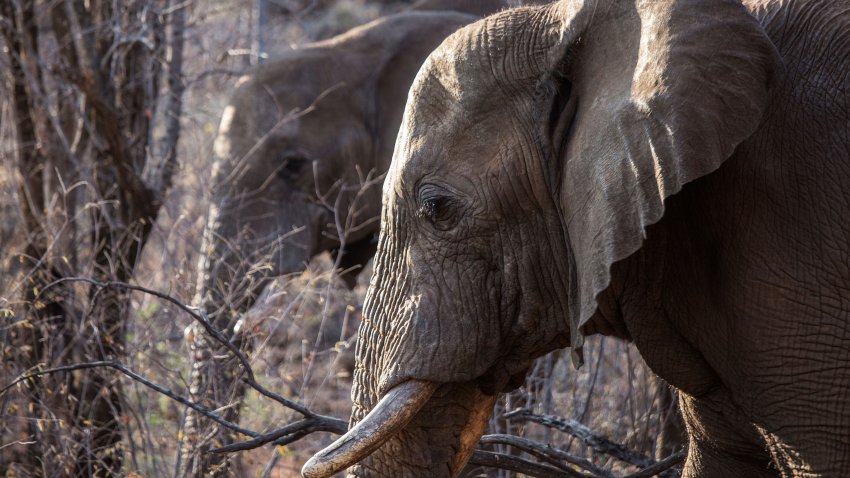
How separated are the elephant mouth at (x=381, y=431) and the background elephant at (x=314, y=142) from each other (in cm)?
257

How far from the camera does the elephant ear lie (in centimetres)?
248

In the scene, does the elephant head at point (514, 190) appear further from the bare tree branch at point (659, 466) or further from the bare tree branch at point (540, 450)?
the bare tree branch at point (659, 466)

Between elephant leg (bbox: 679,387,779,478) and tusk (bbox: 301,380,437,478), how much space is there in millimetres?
664

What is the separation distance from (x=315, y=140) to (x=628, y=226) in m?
3.89

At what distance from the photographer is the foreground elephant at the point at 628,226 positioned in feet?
8.32

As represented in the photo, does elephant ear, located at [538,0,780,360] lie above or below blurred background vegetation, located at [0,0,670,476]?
above

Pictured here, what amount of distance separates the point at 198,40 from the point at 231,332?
2386 millimetres

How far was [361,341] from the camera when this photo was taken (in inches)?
123

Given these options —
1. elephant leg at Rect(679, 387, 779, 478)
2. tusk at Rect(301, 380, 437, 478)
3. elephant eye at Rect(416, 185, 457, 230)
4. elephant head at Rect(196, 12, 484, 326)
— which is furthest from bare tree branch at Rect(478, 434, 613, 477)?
elephant head at Rect(196, 12, 484, 326)

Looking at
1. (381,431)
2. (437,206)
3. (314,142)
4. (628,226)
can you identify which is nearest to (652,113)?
(628,226)

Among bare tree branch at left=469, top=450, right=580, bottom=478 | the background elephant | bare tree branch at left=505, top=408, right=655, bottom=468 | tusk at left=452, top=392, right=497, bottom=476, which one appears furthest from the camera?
the background elephant

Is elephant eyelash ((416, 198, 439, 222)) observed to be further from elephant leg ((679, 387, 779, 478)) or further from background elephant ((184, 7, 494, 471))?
background elephant ((184, 7, 494, 471))

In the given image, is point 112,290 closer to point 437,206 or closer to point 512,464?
point 512,464

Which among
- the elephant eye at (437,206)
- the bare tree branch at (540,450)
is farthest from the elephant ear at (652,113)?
the bare tree branch at (540,450)
